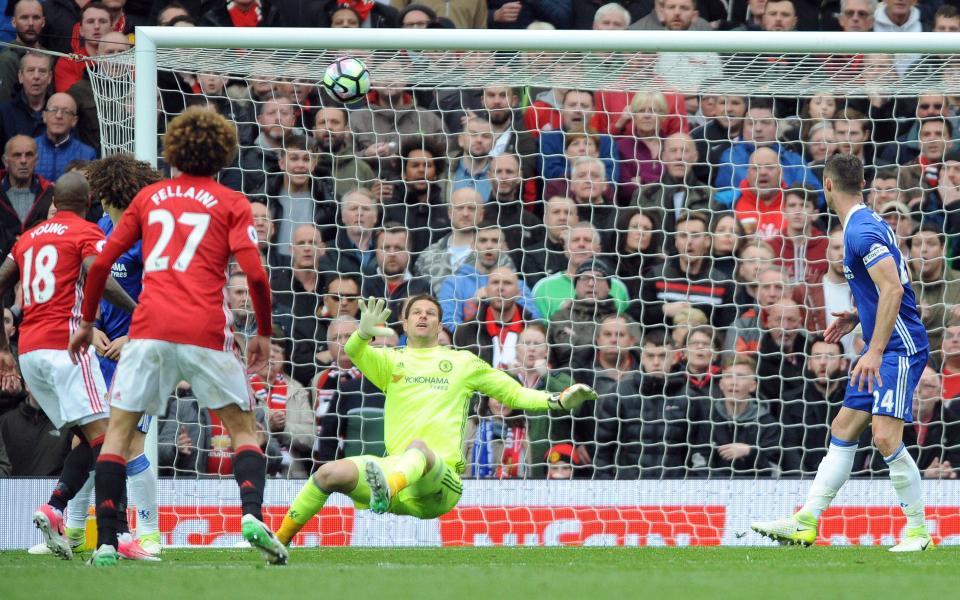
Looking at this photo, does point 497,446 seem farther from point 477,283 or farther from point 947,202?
point 947,202

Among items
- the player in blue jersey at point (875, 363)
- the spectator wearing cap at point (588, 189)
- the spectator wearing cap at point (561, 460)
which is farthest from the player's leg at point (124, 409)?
the spectator wearing cap at point (588, 189)

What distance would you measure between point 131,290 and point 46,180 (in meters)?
3.37

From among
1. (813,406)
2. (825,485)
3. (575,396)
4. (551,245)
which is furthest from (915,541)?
(551,245)

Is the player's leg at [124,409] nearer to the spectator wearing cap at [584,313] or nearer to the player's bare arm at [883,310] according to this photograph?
the player's bare arm at [883,310]

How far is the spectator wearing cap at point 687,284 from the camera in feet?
32.0

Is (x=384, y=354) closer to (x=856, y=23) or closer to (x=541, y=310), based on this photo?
(x=541, y=310)

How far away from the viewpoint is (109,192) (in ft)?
22.7

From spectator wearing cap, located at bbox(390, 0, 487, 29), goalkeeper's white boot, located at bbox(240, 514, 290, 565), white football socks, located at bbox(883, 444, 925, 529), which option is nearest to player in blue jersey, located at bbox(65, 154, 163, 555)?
goalkeeper's white boot, located at bbox(240, 514, 290, 565)

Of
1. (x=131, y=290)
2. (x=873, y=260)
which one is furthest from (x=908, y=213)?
(x=131, y=290)

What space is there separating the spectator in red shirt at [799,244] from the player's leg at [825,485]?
10.3ft

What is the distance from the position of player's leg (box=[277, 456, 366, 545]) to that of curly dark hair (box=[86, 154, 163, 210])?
6.09ft

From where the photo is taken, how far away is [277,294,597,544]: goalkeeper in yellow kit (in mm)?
6461

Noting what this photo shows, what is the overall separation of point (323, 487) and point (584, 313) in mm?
3757

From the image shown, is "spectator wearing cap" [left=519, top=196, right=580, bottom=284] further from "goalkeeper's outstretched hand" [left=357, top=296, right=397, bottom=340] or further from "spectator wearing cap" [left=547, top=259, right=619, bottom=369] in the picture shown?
"goalkeeper's outstretched hand" [left=357, top=296, right=397, bottom=340]
